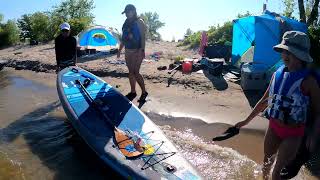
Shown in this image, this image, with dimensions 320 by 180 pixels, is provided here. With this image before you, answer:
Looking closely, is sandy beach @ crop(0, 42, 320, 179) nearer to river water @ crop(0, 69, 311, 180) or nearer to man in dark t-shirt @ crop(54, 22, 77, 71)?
river water @ crop(0, 69, 311, 180)

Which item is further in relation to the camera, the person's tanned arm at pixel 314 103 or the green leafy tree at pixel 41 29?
the green leafy tree at pixel 41 29

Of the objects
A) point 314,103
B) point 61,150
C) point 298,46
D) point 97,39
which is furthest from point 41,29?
point 314,103

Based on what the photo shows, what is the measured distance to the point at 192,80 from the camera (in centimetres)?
1016

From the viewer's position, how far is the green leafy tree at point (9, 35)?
24.2 meters

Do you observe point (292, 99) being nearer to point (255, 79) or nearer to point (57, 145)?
point (57, 145)

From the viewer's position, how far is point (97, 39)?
15789 mm

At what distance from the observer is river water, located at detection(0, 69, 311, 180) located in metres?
5.28

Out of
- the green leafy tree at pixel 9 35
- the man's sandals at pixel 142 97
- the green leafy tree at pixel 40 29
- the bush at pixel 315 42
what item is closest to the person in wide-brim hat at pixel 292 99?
the man's sandals at pixel 142 97

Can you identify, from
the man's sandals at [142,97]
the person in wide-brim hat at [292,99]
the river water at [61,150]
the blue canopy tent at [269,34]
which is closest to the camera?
the person in wide-brim hat at [292,99]

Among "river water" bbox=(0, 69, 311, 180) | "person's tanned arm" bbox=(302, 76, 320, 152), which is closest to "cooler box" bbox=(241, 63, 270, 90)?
"river water" bbox=(0, 69, 311, 180)

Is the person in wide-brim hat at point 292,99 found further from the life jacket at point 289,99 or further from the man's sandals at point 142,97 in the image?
the man's sandals at point 142,97

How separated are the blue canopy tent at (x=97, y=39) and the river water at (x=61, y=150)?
7.12 meters

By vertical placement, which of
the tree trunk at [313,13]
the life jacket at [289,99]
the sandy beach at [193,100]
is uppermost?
the tree trunk at [313,13]

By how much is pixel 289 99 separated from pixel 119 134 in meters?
2.61
